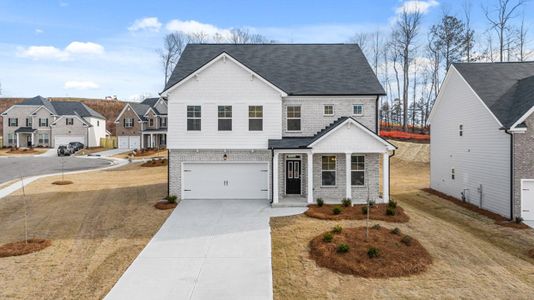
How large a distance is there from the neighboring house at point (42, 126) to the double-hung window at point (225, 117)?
4390cm

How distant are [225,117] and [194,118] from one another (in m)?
1.60

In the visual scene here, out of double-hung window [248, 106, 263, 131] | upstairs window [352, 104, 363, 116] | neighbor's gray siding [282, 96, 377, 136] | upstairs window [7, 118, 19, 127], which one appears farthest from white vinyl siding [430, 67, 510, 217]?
upstairs window [7, 118, 19, 127]

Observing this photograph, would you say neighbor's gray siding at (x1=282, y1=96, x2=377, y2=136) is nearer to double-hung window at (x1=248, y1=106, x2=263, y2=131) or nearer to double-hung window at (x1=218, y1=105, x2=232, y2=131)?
double-hung window at (x1=248, y1=106, x2=263, y2=131)

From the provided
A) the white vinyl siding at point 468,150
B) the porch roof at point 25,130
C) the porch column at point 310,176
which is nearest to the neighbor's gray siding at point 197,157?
the porch column at point 310,176

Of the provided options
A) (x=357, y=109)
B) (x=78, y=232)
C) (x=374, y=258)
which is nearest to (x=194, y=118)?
(x=78, y=232)

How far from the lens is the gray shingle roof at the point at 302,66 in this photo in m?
18.8

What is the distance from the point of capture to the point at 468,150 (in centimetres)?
1983

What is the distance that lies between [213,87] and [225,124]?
78.4 inches

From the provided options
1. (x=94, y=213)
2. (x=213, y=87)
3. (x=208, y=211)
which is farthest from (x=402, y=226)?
(x=94, y=213)

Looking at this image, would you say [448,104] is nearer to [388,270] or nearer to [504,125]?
[504,125]

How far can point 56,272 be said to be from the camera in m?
9.84

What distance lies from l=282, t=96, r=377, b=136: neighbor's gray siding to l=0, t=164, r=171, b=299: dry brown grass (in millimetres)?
8258

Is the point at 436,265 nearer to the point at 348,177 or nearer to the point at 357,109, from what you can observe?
the point at 348,177

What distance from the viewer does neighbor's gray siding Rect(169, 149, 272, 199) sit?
1827 centimetres
